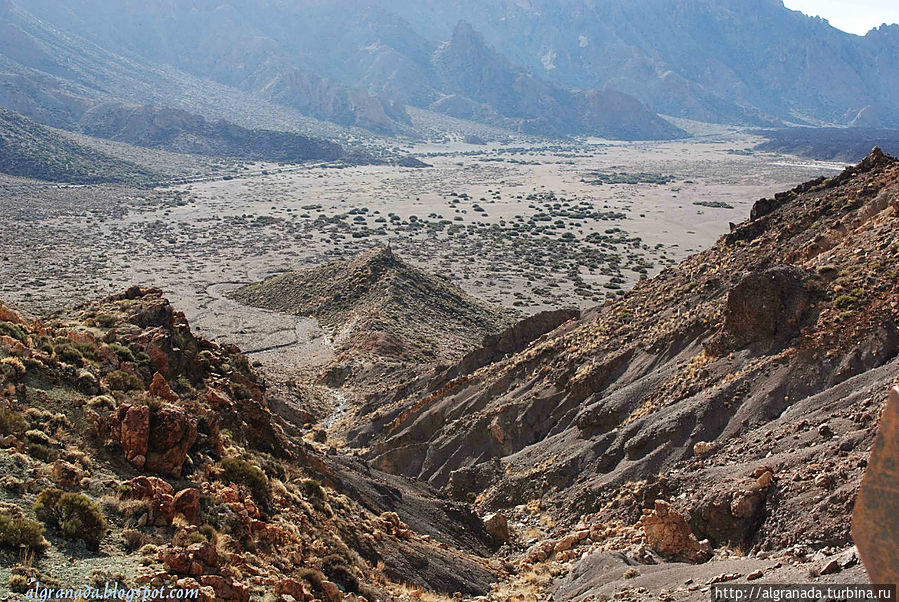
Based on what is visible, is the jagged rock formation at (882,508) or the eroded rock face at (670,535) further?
the eroded rock face at (670,535)

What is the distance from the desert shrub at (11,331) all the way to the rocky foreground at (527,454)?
0.04m

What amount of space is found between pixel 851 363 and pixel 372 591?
11.9 m

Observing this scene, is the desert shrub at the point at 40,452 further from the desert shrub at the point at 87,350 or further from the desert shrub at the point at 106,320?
the desert shrub at the point at 106,320

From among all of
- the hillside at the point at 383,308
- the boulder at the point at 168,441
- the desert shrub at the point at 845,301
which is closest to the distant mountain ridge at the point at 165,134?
the hillside at the point at 383,308

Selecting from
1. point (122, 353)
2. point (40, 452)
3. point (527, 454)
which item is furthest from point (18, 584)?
point (527, 454)

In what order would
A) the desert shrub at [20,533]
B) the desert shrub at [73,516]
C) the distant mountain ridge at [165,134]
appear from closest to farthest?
1. the desert shrub at [20,533]
2. the desert shrub at [73,516]
3. the distant mountain ridge at [165,134]

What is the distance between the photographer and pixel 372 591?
41.0 ft

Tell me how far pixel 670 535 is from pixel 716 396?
5732 mm

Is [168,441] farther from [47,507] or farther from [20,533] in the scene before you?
[20,533]

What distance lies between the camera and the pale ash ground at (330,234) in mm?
66438

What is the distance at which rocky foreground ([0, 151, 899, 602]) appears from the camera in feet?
36.0

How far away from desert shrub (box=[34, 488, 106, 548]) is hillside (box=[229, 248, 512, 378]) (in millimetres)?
31337

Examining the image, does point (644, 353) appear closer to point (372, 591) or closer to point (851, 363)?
point (851, 363)

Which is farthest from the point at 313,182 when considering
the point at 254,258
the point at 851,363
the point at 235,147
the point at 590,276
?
the point at 851,363
